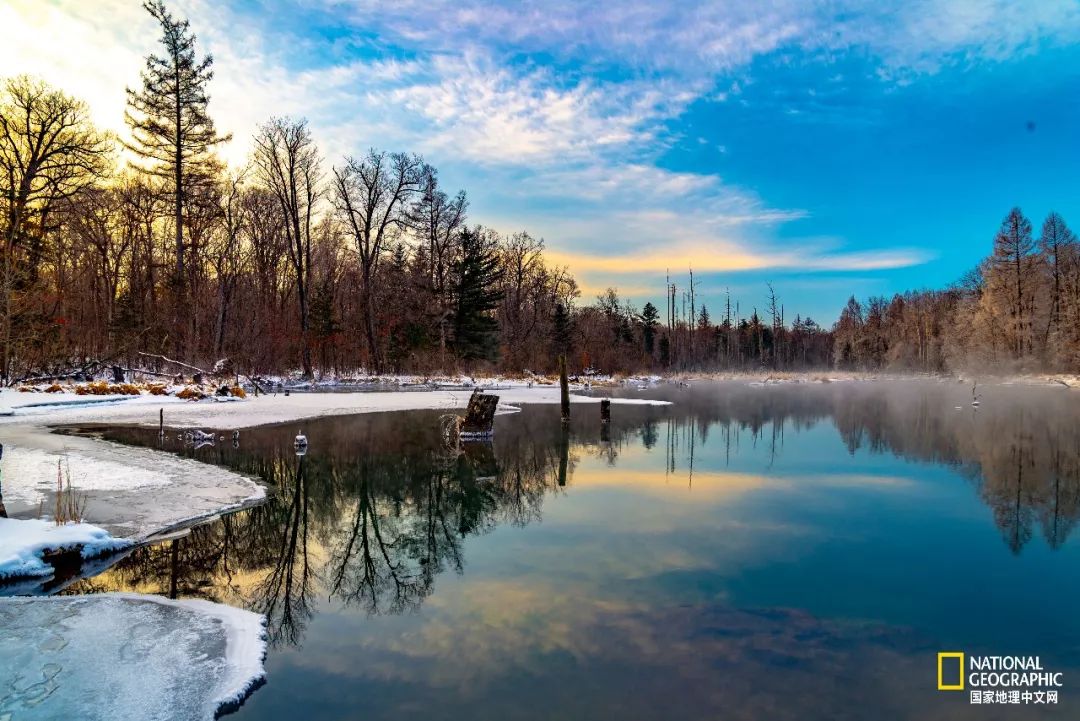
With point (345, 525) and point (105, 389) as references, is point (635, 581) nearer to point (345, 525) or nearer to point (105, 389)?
point (345, 525)

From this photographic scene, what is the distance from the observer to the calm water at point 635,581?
4.43m

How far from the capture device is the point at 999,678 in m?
4.67

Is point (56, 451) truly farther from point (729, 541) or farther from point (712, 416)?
point (712, 416)

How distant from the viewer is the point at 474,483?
38.5ft

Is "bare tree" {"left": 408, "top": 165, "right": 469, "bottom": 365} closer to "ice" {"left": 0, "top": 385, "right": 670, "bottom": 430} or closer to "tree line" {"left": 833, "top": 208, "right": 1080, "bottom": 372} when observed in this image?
"ice" {"left": 0, "top": 385, "right": 670, "bottom": 430}

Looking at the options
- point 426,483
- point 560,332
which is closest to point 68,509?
point 426,483

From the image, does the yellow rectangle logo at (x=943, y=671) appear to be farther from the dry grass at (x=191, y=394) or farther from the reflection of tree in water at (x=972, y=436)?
the dry grass at (x=191, y=394)

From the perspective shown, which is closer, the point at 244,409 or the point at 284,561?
the point at 284,561

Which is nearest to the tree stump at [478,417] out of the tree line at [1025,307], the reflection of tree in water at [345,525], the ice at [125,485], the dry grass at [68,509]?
the reflection of tree in water at [345,525]

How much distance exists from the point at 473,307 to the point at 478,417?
104ft

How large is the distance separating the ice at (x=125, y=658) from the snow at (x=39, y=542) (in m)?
0.77

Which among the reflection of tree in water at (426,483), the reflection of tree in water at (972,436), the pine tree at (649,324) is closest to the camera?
the reflection of tree in water at (426,483)

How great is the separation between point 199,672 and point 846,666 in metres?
4.69

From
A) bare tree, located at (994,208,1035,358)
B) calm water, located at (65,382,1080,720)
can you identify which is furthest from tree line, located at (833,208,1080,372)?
calm water, located at (65,382,1080,720)
